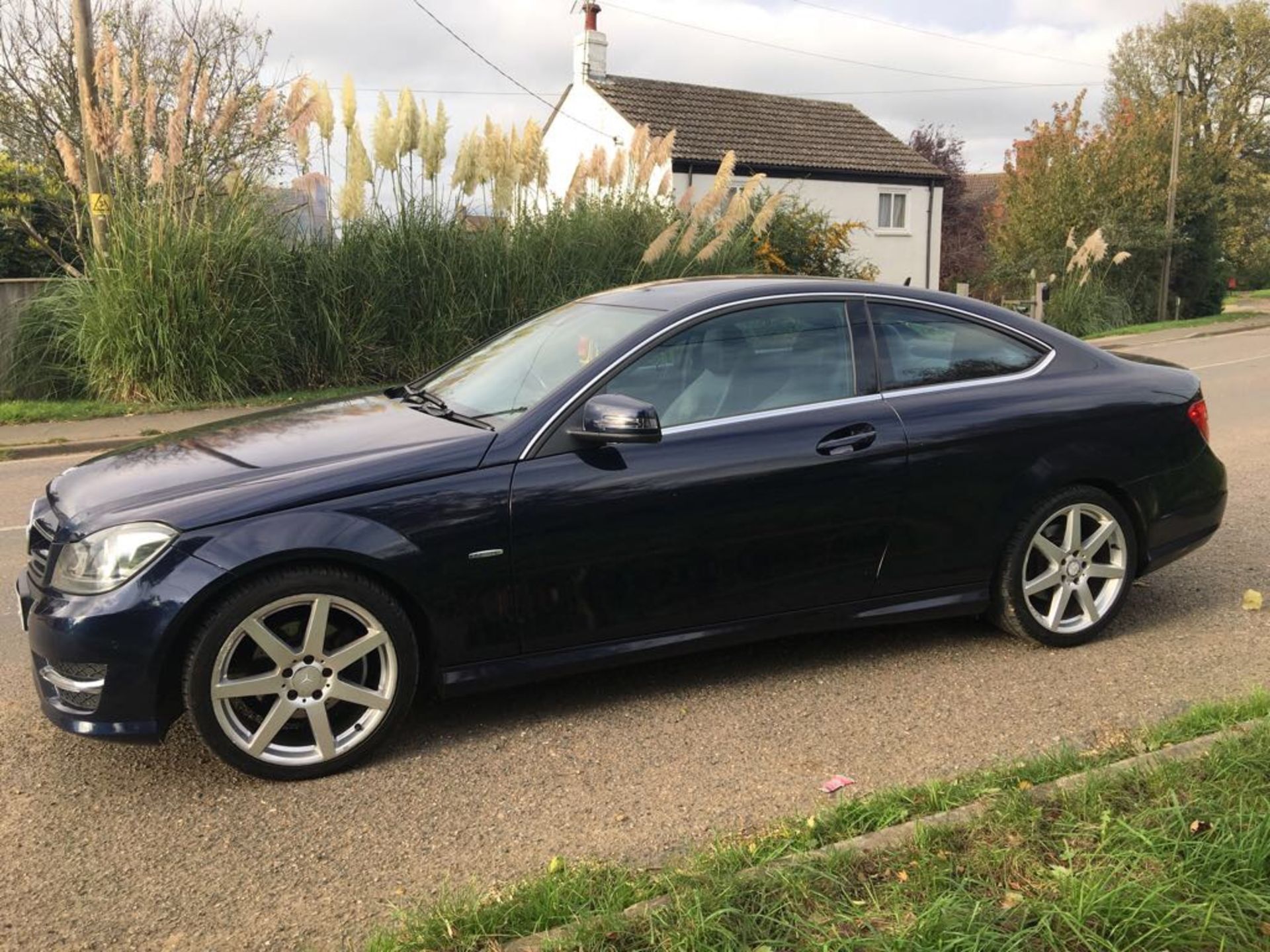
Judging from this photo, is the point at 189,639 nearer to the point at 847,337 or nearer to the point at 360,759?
the point at 360,759

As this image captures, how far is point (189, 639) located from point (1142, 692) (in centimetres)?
334

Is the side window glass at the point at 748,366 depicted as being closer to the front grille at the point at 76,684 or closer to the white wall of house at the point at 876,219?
the front grille at the point at 76,684

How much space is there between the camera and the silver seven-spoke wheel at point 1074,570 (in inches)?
176

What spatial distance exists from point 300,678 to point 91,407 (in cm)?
1028

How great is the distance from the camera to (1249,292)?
46.8 meters

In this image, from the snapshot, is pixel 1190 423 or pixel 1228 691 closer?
pixel 1228 691

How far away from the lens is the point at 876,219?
32031 mm

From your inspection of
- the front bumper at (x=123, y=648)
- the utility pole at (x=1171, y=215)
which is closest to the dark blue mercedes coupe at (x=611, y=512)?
the front bumper at (x=123, y=648)

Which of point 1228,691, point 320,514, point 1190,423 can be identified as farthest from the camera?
point 1190,423

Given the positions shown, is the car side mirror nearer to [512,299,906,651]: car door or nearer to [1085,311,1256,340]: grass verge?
[512,299,906,651]: car door

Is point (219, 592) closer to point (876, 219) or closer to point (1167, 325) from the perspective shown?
point (1167, 325)

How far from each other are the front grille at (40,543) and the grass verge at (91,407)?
8.06 meters

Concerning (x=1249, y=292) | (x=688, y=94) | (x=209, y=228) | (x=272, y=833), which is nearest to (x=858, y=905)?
(x=272, y=833)

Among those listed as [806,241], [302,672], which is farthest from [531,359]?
[806,241]
